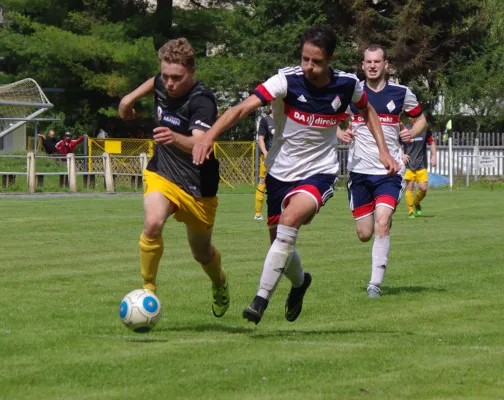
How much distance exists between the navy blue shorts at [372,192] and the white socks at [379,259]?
1.10 ft

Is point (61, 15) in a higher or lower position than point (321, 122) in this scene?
higher

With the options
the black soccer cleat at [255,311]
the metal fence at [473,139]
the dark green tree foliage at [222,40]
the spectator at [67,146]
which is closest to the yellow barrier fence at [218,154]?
the spectator at [67,146]

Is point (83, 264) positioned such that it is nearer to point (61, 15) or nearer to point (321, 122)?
point (321, 122)

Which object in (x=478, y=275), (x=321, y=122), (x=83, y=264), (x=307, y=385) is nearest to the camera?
(x=307, y=385)

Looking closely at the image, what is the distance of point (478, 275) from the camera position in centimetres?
1230

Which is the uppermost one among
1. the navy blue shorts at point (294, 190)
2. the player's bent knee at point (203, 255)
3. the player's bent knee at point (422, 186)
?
the navy blue shorts at point (294, 190)

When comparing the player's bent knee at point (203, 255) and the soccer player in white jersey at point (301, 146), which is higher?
the soccer player in white jersey at point (301, 146)

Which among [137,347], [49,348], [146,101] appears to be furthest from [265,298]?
[146,101]

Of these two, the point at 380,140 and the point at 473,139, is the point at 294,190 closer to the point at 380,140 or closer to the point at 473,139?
the point at 380,140

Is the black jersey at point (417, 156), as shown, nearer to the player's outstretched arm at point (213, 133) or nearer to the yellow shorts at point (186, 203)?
the yellow shorts at point (186, 203)

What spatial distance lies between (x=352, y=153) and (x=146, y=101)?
33.3m

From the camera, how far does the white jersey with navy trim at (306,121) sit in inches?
333

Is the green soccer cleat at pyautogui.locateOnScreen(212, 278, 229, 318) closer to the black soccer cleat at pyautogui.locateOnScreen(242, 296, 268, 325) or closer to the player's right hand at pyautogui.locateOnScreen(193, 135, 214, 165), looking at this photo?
the black soccer cleat at pyautogui.locateOnScreen(242, 296, 268, 325)

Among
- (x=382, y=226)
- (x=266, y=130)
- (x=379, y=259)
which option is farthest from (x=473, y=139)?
(x=379, y=259)
